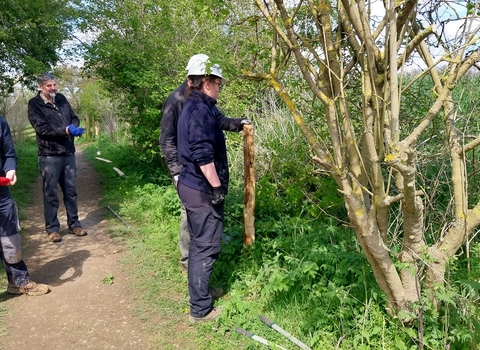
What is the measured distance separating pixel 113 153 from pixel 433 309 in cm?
1226

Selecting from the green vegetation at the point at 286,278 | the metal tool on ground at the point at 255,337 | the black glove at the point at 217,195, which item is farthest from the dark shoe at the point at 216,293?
the black glove at the point at 217,195

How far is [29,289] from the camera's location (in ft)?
13.7

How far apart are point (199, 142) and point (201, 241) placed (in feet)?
2.96

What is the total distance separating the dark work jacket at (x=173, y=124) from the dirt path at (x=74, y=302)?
1498 mm

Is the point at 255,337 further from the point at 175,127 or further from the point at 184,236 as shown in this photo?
the point at 175,127

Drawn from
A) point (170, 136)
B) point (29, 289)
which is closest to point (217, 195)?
point (170, 136)

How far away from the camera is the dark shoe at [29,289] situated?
13.6ft

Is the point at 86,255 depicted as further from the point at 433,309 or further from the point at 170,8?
the point at 170,8

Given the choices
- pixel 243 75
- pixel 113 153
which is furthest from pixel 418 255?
pixel 113 153

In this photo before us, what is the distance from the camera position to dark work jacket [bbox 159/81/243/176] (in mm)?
4301

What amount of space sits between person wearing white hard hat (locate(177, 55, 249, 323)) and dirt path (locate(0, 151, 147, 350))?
0.65 meters

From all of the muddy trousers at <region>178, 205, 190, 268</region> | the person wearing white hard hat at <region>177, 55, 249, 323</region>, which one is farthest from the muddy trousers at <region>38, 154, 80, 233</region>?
the person wearing white hard hat at <region>177, 55, 249, 323</region>

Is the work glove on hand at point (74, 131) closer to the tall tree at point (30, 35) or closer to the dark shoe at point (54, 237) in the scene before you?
the dark shoe at point (54, 237)

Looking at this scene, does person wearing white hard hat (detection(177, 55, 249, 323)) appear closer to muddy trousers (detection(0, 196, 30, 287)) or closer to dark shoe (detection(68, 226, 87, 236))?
muddy trousers (detection(0, 196, 30, 287))
